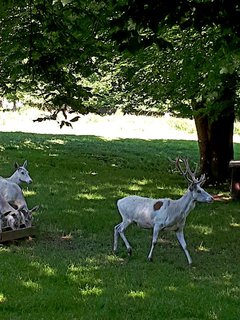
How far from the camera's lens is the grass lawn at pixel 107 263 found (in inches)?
244

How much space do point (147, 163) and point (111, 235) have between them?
11.7 meters

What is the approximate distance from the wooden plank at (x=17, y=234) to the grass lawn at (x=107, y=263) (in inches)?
4.0

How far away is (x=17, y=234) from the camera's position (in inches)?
357

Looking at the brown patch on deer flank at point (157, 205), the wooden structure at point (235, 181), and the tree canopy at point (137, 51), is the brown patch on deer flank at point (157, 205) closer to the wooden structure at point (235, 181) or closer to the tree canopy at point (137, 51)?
the tree canopy at point (137, 51)

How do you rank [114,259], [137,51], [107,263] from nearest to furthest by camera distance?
[137,51], [107,263], [114,259]

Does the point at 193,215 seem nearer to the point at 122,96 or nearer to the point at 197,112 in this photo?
the point at 197,112

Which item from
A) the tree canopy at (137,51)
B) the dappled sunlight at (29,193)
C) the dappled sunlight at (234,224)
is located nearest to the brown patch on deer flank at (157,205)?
the tree canopy at (137,51)

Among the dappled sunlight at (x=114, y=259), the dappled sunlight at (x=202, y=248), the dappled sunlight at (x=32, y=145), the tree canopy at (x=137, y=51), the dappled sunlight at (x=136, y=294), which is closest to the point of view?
the tree canopy at (x=137, y=51)

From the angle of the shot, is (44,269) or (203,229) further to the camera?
(203,229)

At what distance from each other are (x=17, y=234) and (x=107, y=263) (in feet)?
5.56

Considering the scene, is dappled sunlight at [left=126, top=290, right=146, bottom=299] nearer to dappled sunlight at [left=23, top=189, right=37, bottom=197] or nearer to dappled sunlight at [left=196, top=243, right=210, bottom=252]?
dappled sunlight at [left=196, top=243, right=210, bottom=252]

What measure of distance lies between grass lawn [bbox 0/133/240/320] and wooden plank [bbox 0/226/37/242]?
102 mm

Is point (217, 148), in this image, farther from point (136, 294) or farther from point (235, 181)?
point (136, 294)

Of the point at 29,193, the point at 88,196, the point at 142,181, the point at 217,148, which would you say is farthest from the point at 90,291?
the point at 217,148
